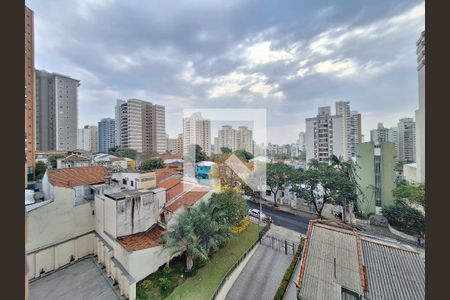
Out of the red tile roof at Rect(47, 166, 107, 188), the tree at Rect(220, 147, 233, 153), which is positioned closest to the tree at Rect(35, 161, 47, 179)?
the red tile roof at Rect(47, 166, 107, 188)

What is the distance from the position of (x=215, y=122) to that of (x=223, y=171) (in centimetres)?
504

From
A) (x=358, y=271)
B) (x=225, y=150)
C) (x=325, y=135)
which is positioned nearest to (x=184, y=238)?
(x=358, y=271)

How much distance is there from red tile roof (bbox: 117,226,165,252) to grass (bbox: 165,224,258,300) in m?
1.74

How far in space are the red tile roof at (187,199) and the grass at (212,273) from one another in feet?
7.75

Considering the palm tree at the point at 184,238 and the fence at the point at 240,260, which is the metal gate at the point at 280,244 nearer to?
the fence at the point at 240,260

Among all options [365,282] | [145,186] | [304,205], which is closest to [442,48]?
[365,282]

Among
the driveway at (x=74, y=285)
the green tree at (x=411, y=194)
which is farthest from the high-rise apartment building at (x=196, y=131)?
the green tree at (x=411, y=194)

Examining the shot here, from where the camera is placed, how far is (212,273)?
20.9ft

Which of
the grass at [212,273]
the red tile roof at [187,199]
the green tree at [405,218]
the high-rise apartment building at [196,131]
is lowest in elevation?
the grass at [212,273]

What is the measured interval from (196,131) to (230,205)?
5.91 meters

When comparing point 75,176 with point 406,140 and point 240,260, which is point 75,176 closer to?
point 240,260

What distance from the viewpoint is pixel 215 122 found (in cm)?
984

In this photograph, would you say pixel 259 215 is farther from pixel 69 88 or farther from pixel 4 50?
pixel 69 88

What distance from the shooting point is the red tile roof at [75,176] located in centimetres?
877
